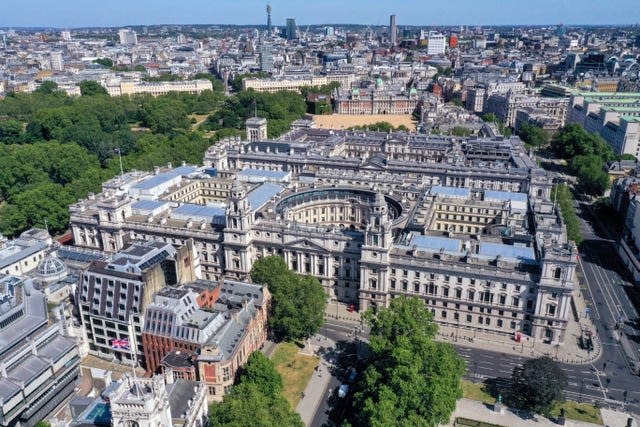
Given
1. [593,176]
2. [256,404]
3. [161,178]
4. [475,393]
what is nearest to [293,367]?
[256,404]

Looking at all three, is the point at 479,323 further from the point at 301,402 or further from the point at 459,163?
the point at 459,163

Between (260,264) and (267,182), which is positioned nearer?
(260,264)

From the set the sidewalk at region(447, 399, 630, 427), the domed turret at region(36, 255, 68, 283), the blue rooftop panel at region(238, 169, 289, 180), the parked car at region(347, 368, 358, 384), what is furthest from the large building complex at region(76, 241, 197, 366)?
the blue rooftop panel at region(238, 169, 289, 180)

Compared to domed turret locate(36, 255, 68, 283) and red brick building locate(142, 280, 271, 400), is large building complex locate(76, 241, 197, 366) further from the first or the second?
domed turret locate(36, 255, 68, 283)

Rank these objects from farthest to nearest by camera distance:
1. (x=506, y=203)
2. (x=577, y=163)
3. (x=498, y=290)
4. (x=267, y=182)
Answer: (x=577, y=163) < (x=267, y=182) < (x=506, y=203) < (x=498, y=290)

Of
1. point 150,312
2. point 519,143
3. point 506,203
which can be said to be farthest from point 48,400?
point 519,143

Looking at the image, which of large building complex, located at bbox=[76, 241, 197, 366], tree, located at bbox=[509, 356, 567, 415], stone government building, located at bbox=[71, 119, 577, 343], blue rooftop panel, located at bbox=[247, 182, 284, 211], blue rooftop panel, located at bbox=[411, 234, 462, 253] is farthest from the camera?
blue rooftop panel, located at bbox=[247, 182, 284, 211]
